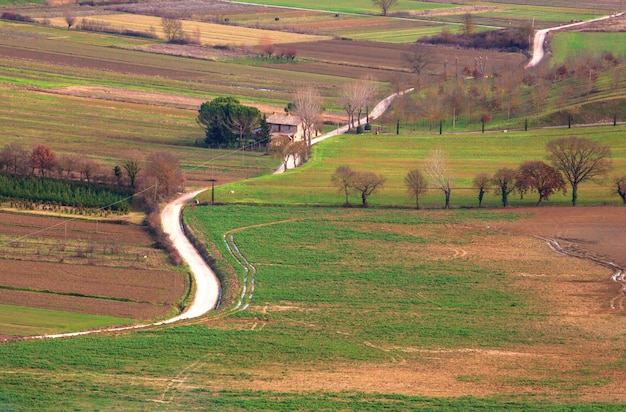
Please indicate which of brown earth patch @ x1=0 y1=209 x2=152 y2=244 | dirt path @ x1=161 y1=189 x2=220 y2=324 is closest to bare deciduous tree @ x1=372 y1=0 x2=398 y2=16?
dirt path @ x1=161 y1=189 x2=220 y2=324

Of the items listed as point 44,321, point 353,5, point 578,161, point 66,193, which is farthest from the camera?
point 353,5

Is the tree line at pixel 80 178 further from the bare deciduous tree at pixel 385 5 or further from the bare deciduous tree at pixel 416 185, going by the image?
the bare deciduous tree at pixel 385 5

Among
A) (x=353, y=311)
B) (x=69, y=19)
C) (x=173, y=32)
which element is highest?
(x=69, y=19)

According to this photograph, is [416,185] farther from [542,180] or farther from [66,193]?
[66,193]

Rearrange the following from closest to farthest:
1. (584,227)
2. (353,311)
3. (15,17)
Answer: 1. (353,311)
2. (584,227)
3. (15,17)

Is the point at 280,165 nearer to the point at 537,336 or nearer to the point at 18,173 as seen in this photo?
the point at 18,173

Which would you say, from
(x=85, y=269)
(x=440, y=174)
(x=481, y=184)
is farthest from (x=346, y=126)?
(x=85, y=269)
